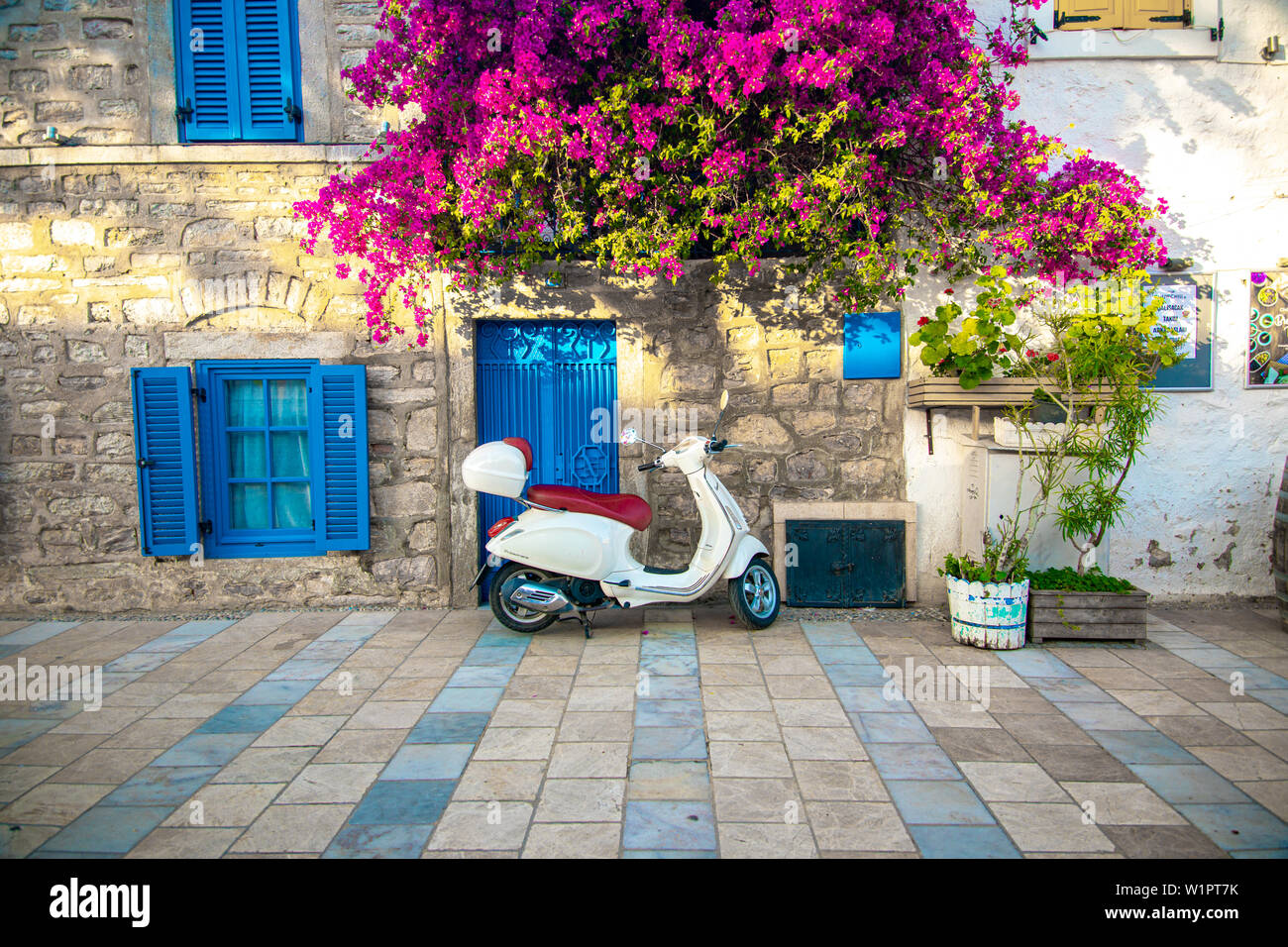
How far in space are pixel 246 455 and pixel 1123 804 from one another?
5.65 meters

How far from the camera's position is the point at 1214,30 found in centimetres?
536

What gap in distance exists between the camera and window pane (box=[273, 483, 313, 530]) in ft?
18.8

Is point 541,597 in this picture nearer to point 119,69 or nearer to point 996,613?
point 996,613

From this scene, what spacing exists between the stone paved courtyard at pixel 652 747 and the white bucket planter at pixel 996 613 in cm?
14

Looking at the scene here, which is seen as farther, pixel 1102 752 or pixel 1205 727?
pixel 1205 727

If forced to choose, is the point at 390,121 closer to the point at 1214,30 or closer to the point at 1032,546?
the point at 1032,546

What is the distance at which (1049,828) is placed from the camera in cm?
264

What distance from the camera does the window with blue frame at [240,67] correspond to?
5.44 meters

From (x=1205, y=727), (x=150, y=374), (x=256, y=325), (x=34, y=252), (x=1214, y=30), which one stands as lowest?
(x=1205, y=727)

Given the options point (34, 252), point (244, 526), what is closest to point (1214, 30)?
point (244, 526)

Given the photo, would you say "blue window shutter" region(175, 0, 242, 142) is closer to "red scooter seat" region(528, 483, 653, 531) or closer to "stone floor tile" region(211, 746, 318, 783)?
"red scooter seat" region(528, 483, 653, 531)
